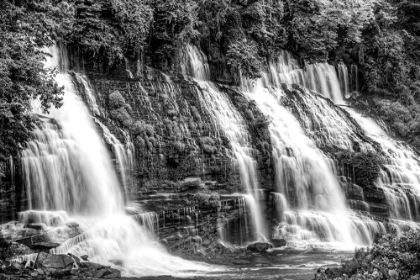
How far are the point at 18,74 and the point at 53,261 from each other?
5.25 meters

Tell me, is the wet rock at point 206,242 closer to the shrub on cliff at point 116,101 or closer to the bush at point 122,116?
the bush at point 122,116

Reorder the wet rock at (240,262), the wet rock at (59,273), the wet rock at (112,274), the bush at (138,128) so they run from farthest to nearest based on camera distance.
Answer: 1. the bush at (138,128)
2. the wet rock at (240,262)
3. the wet rock at (112,274)
4. the wet rock at (59,273)

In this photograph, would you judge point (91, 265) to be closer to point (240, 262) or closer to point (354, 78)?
point (240, 262)

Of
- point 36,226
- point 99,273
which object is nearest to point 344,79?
point 36,226

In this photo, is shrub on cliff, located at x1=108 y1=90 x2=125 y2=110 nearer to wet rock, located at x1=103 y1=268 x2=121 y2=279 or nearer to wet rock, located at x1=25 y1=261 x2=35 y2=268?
wet rock, located at x1=103 y1=268 x2=121 y2=279

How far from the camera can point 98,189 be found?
15.9 metres

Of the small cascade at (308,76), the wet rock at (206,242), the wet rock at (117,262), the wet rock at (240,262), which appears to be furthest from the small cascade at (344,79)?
the wet rock at (117,262)

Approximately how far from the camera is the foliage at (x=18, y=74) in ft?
38.3

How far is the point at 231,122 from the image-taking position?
72.4ft

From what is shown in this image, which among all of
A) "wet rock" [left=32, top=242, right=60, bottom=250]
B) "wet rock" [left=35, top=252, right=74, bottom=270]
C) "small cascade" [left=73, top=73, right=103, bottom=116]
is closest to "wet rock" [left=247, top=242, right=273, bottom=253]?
"wet rock" [left=35, top=252, right=74, bottom=270]

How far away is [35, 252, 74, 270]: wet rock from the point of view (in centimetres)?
1143

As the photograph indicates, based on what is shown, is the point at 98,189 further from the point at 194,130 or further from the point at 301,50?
the point at 301,50

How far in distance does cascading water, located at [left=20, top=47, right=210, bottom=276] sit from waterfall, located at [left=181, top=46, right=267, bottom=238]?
5235mm

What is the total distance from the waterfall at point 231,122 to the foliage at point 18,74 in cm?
950
